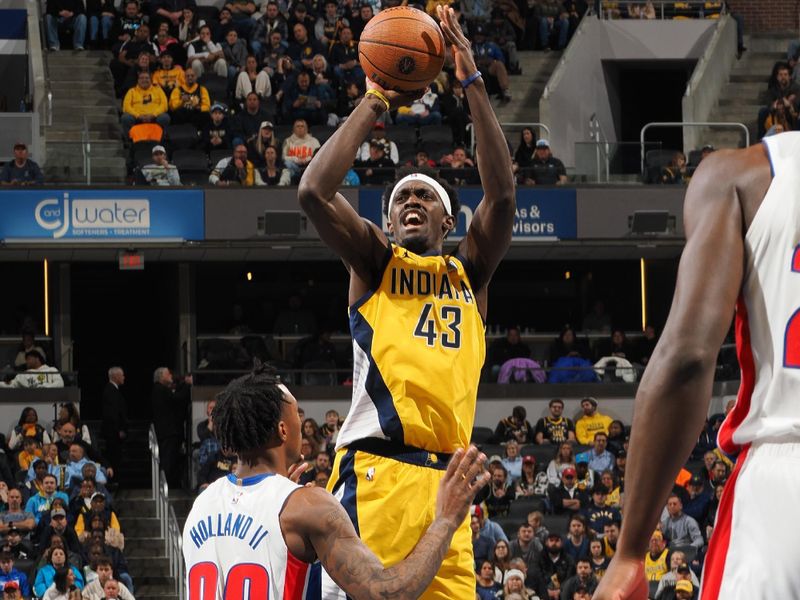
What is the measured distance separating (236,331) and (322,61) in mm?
4189

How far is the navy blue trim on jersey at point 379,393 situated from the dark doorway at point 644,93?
2073 cm

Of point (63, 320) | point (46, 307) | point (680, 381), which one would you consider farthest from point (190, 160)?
point (680, 381)

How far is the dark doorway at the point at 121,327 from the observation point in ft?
79.5

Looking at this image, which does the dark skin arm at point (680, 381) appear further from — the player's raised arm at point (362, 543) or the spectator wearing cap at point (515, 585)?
the spectator wearing cap at point (515, 585)

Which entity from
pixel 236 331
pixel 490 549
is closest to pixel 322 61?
pixel 236 331

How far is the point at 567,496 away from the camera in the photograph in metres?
16.4

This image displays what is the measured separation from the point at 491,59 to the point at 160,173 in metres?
6.59

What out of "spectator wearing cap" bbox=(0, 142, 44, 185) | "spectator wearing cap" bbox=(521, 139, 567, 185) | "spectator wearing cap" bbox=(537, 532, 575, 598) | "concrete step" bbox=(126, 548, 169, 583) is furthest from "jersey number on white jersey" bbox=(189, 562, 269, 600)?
"spectator wearing cap" bbox=(521, 139, 567, 185)

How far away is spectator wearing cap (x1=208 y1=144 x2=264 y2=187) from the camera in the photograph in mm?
Result: 19859

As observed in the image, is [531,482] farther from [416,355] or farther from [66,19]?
[416,355]

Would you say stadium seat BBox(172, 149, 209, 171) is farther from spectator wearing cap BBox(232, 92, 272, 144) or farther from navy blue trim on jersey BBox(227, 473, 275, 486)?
navy blue trim on jersey BBox(227, 473, 275, 486)

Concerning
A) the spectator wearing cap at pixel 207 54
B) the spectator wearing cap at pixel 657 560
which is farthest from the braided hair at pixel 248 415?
the spectator wearing cap at pixel 207 54

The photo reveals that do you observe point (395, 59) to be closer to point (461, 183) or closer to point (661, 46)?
point (461, 183)

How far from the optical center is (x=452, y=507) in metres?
4.13
